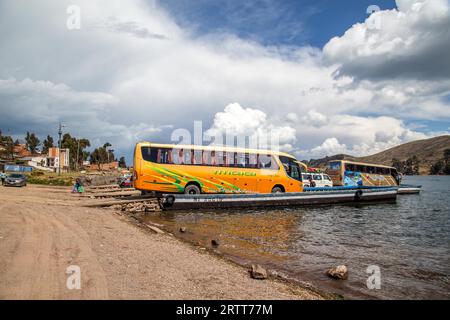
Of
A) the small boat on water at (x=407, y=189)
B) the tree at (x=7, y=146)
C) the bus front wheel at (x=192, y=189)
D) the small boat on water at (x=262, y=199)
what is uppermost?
the tree at (x=7, y=146)

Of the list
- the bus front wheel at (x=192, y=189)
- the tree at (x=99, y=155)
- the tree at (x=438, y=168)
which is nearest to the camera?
the bus front wheel at (x=192, y=189)

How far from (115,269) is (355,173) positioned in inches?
1401

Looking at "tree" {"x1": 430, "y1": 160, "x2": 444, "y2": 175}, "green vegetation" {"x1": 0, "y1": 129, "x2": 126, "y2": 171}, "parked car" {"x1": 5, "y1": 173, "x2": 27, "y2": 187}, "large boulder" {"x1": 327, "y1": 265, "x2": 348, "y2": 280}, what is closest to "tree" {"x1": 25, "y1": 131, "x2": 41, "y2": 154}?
"green vegetation" {"x1": 0, "y1": 129, "x2": 126, "y2": 171}

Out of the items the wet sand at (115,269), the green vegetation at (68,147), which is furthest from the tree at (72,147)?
the wet sand at (115,269)

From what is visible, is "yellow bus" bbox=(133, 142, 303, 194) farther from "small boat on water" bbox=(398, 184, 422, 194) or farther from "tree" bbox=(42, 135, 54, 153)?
"tree" bbox=(42, 135, 54, 153)

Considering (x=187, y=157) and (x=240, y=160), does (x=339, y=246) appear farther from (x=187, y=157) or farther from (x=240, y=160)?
(x=187, y=157)

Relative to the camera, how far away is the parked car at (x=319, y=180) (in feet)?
117

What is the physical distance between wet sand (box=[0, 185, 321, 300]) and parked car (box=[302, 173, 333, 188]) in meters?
28.0

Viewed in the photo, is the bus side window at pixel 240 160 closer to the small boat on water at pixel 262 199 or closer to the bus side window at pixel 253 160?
the bus side window at pixel 253 160

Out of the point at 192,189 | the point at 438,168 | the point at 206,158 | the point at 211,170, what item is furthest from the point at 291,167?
the point at 438,168

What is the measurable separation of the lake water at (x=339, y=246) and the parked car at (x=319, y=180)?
15769 mm

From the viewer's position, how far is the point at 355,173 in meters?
36.7
